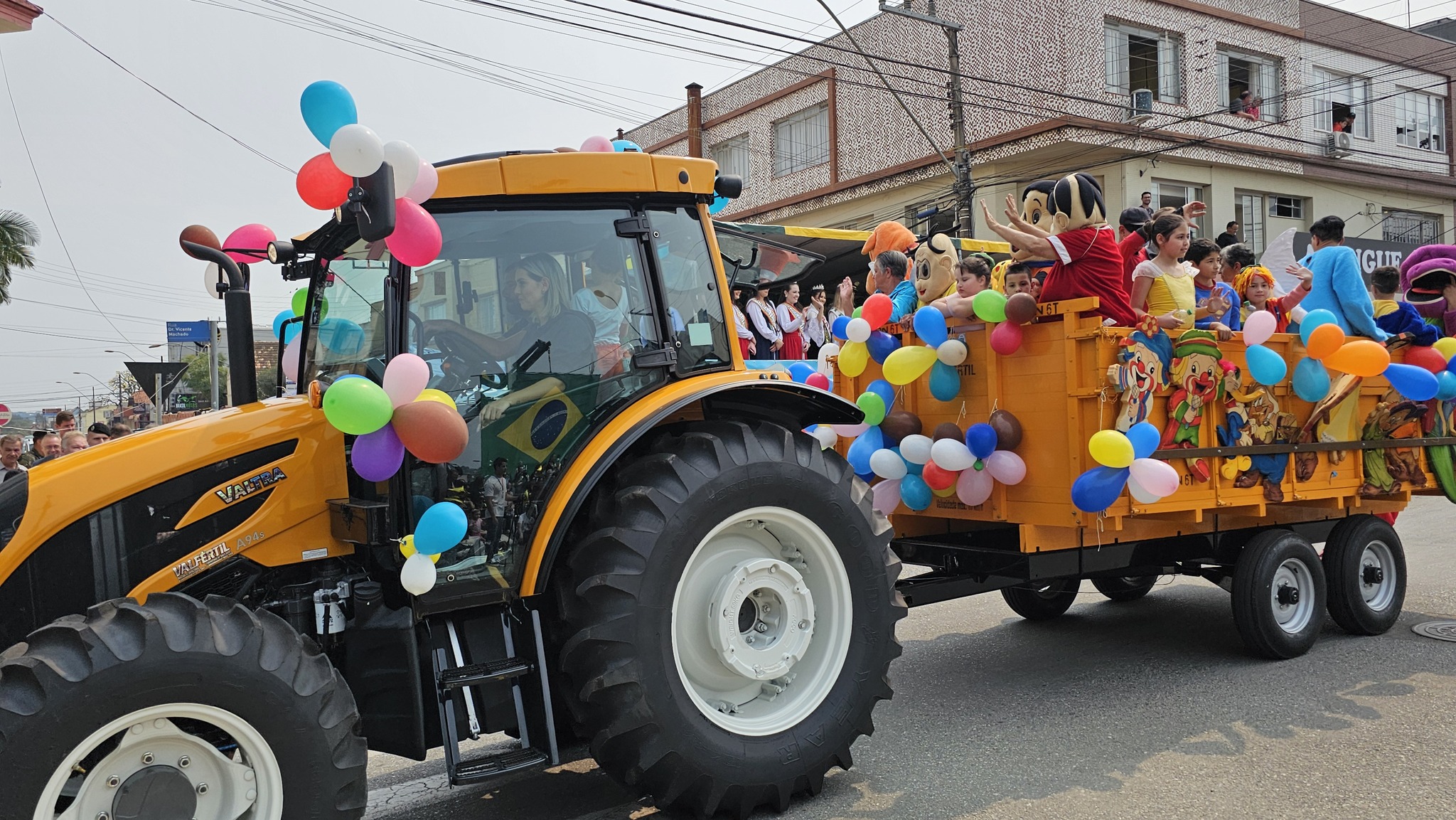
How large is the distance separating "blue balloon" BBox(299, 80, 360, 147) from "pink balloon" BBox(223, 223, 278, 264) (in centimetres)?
157

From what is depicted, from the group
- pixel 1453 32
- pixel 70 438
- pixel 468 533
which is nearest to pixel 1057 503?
pixel 468 533

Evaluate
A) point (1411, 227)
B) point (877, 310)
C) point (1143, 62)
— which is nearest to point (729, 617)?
point (877, 310)

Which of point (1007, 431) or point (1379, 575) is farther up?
point (1007, 431)

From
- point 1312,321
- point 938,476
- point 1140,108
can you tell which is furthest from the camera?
point 1140,108

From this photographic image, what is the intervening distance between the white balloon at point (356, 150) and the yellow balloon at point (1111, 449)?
3096 millimetres

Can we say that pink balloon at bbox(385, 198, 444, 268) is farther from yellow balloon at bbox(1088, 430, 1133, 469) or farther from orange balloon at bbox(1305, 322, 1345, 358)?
orange balloon at bbox(1305, 322, 1345, 358)

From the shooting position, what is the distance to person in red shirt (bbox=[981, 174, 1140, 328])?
487cm

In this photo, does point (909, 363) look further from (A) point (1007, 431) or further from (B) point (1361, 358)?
(B) point (1361, 358)

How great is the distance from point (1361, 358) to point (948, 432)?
228 cm

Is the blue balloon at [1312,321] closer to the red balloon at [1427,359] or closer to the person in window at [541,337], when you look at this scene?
the red balloon at [1427,359]

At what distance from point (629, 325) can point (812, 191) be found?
2260 cm

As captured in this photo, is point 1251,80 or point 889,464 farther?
point 1251,80

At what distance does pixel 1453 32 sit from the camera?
97.7 ft

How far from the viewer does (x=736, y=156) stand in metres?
28.3
